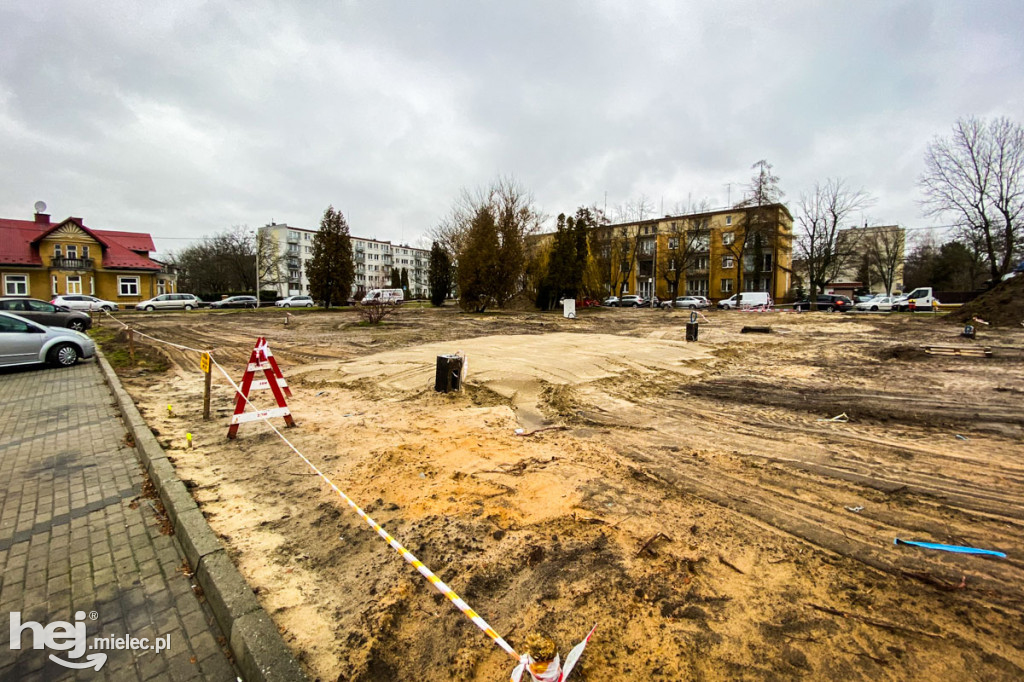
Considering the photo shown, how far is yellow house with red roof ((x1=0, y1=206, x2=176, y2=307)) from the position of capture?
4434 cm

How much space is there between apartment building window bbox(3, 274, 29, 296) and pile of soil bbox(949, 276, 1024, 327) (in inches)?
2928

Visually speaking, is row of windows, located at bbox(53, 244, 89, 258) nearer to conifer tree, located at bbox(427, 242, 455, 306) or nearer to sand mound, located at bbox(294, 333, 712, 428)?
conifer tree, located at bbox(427, 242, 455, 306)

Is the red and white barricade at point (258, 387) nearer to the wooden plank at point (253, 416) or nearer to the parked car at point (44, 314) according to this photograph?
the wooden plank at point (253, 416)

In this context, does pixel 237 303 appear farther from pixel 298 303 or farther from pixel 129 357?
pixel 129 357

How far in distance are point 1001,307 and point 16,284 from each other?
76442 millimetres

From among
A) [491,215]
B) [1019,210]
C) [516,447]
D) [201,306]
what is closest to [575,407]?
[516,447]

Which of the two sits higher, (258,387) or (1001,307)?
(1001,307)

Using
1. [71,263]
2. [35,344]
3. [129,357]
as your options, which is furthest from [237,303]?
[35,344]

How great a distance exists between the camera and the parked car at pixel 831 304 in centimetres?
4297

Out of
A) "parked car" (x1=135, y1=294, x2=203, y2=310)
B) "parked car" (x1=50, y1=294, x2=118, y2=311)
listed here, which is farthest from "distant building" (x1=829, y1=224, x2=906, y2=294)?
"parked car" (x1=50, y1=294, x2=118, y2=311)

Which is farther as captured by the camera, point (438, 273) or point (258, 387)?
point (438, 273)

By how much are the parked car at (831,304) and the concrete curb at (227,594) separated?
5161cm

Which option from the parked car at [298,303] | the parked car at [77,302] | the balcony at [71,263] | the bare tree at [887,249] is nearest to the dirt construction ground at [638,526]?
the parked car at [77,302]

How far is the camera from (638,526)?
3.58 meters
